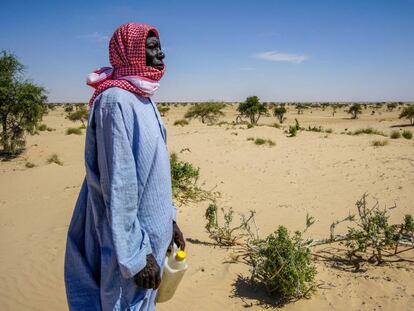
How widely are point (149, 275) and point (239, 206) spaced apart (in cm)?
545

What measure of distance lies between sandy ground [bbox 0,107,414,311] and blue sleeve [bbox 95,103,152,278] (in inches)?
90.0

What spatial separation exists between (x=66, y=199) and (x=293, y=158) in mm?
7206

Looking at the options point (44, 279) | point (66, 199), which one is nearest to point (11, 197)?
point (66, 199)

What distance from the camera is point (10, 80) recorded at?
13.9m

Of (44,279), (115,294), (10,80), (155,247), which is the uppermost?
(10,80)

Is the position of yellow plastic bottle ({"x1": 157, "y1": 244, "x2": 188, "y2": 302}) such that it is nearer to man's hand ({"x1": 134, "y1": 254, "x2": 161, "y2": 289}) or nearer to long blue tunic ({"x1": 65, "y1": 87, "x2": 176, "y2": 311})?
long blue tunic ({"x1": 65, "y1": 87, "x2": 176, "y2": 311})

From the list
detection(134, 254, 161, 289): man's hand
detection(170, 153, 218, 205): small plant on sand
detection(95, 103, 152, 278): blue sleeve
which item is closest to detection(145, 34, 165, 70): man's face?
detection(95, 103, 152, 278): blue sleeve

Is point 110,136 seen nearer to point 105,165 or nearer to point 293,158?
point 105,165

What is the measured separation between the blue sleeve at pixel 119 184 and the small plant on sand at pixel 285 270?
220 cm

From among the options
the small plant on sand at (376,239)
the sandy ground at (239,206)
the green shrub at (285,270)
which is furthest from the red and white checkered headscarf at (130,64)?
the small plant on sand at (376,239)

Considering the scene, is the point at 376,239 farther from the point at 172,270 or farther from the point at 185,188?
the point at 185,188

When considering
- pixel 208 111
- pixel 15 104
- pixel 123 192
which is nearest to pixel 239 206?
pixel 123 192

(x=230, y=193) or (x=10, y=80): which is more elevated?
(x=10, y=80)

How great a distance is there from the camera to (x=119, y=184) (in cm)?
161
